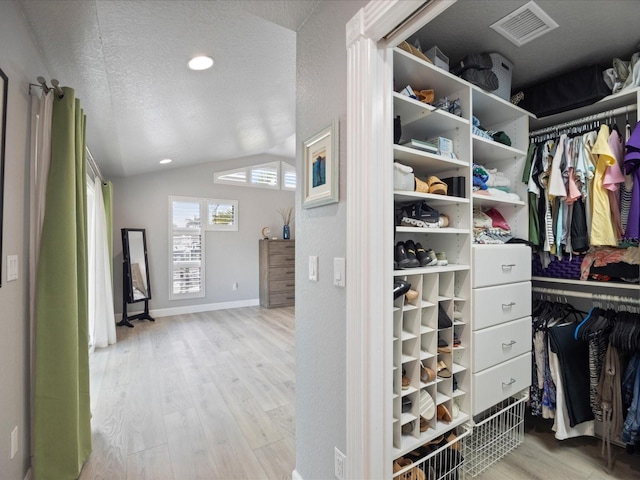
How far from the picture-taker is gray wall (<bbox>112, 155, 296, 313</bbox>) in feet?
16.1

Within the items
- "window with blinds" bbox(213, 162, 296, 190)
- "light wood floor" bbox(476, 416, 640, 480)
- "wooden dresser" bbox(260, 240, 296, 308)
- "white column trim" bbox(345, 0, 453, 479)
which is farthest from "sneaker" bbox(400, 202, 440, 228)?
"window with blinds" bbox(213, 162, 296, 190)

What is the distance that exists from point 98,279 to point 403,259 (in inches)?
142

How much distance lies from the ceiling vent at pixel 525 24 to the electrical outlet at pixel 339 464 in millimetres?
2088

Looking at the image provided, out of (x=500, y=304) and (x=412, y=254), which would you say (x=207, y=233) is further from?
(x=500, y=304)

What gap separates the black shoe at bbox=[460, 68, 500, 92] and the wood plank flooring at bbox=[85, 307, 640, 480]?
2.10 metres

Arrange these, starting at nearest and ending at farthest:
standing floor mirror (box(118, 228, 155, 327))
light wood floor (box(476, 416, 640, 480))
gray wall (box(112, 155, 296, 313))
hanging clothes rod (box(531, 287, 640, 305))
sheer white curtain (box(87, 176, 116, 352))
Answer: light wood floor (box(476, 416, 640, 480))
hanging clothes rod (box(531, 287, 640, 305))
sheer white curtain (box(87, 176, 116, 352))
standing floor mirror (box(118, 228, 155, 327))
gray wall (box(112, 155, 296, 313))

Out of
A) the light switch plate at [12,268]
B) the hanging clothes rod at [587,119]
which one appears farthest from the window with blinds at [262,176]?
the hanging clothes rod at [587,119]

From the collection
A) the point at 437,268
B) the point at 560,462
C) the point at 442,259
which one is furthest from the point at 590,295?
the point at 437,268

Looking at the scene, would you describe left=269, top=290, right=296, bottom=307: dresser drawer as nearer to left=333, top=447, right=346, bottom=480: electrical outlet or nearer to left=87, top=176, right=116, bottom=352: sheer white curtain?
left=87, top=176, right=116, bottom=352: sheer white curtain

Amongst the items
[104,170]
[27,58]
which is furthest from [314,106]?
[104,170]

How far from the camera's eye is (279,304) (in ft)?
18.5

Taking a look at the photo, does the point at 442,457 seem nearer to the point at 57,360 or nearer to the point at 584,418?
the point at 584,418

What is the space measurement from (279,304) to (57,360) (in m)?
4.17

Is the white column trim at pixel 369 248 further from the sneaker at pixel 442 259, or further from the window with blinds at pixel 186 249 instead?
the window with blinds at pixel 186 249
